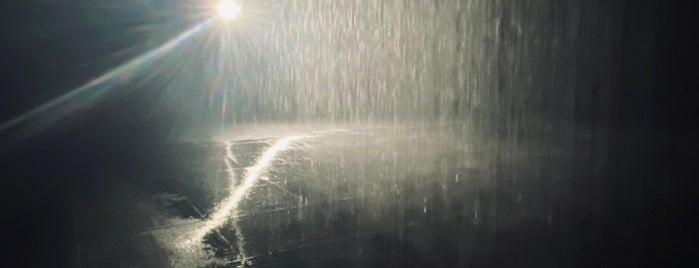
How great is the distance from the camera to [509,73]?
1244 cm

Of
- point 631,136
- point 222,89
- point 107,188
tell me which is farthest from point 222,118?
point 631,136

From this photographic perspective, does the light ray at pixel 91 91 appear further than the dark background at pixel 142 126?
Yes

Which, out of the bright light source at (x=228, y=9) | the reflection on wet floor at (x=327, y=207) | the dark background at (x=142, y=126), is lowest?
the reflection on wet floor at (x=327, y=207)

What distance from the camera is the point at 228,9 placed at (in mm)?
16188

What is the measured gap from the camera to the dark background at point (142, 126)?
454 cm

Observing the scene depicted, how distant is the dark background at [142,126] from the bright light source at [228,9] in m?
3.03

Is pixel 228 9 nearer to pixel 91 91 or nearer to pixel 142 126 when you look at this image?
pixel 142 126

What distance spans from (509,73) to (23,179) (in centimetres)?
1075

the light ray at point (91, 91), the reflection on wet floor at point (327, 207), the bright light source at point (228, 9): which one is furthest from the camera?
the bright light source at point (228, 9)

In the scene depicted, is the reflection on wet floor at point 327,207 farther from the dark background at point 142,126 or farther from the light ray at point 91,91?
the light ray at point 91,91

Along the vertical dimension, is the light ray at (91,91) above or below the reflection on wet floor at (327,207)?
above

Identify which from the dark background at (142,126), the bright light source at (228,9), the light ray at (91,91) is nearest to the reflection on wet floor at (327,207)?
the dark background at (142,126)

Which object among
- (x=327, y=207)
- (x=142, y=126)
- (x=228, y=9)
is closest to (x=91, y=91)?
(x=142, y=126)

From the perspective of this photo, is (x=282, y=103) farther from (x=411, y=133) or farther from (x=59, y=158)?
(x=59, y=158)
